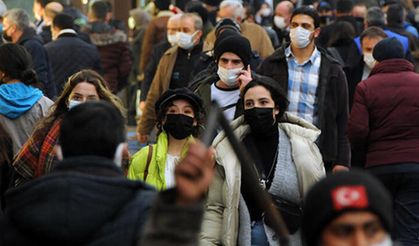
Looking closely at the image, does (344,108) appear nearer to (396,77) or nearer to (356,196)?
(396,77)

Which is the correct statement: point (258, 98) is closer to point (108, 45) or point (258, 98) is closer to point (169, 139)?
point (169, 139)

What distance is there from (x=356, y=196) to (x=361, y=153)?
6.60 meters

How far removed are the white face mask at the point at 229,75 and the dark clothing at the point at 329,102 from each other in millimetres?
643

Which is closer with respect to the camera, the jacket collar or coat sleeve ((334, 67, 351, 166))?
the jacket collar

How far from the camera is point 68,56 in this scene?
1485cm

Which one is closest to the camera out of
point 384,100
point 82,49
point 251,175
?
point 251,175

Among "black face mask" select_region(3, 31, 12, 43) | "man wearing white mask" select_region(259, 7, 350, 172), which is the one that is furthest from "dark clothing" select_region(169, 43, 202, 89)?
"black face mask" select_region(3, 31, 12, 43)

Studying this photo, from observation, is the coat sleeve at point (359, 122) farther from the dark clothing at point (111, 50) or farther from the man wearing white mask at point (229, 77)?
the dark clothing at point (111, 50)

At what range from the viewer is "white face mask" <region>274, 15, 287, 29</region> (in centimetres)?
1916

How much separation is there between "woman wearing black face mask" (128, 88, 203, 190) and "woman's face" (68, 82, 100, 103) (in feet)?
1.55

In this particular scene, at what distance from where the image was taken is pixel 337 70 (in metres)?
11.1

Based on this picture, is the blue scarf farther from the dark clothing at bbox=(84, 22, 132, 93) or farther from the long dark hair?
the dark clothing at bbox=(84, 22, 132, 93)

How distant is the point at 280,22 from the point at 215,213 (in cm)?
1084

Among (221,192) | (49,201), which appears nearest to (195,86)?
(221,192)
